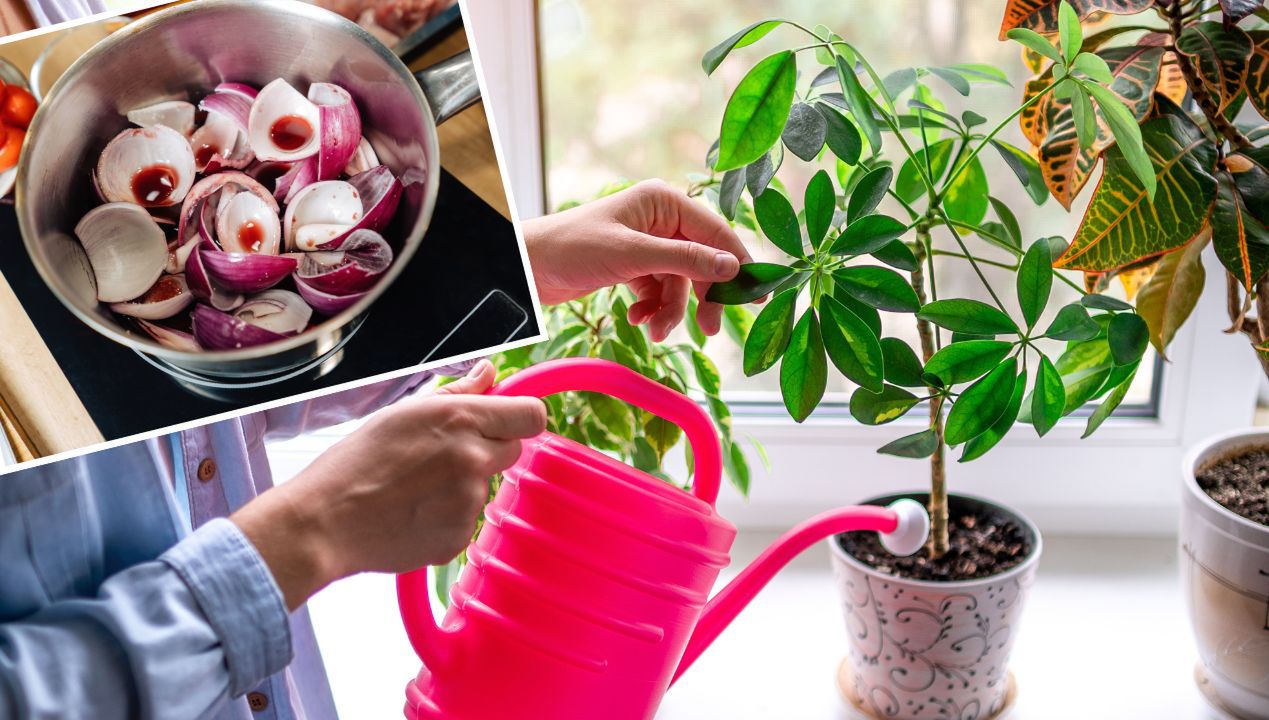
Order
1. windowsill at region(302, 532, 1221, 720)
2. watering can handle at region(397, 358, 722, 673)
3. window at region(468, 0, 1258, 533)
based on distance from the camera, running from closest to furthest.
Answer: watering can handle at region(397, 358, 722, 673) < windowsill at region(302, 532, 1221, 720) < window at region(468, 0, 1258, 533)

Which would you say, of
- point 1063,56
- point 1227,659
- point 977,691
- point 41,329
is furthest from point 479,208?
point 1227,659

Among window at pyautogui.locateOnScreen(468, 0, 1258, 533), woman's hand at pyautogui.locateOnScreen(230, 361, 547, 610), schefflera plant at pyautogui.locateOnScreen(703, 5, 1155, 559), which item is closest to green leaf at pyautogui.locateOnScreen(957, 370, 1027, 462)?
schefflera plant at pyautogui.locateOnScreen(703, 5, 1155, 559)

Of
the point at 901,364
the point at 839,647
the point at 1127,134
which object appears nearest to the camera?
the point at 1127,134

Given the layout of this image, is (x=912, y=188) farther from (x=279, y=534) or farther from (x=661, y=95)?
(x=279, y=534)

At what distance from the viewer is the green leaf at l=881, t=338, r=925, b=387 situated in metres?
0.70

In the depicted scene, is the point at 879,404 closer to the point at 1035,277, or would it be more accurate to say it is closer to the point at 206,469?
the point at 1035,277

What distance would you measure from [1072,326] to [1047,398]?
0.17ft

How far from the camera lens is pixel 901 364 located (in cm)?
70

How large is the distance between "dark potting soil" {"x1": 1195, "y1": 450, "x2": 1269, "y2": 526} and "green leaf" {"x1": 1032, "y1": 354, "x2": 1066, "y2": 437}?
275 mm

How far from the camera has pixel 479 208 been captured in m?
0.66

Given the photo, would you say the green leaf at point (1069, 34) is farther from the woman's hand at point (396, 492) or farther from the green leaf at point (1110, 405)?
the woman's hand at point (396, 492)

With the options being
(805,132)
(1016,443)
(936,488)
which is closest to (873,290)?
(805,132)

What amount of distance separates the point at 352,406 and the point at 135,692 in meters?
0.34

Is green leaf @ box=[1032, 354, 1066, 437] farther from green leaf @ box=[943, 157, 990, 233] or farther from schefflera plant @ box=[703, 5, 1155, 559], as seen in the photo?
green leaf @ box=[943, 157, 990, 233]
